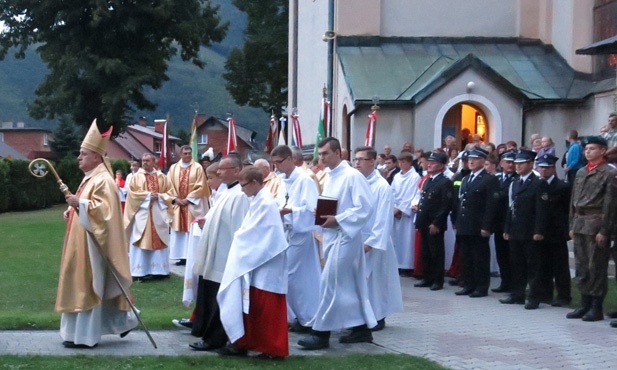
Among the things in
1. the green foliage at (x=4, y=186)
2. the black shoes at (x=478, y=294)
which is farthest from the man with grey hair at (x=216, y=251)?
the green foliage at (x=4, y=186)

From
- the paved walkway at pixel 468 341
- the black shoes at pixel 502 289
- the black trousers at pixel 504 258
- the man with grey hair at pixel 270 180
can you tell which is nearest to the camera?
the paved walkway at pixel 468 341

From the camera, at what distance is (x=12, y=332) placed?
8.98 metres

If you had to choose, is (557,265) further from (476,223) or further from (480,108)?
(480,108)

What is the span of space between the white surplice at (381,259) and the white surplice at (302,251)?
62 cm

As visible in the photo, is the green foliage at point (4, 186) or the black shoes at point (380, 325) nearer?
the black shoes at point (380, 325)

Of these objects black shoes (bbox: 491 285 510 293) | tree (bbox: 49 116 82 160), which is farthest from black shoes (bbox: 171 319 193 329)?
tree (bbox: 49 116 82 160)

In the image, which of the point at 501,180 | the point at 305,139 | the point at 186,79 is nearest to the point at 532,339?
the point at 501,180

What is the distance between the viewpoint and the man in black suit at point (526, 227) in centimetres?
1125

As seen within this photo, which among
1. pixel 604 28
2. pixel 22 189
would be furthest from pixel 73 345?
pixel 22 189

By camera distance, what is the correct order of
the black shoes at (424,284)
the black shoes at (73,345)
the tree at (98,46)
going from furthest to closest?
the tree at (98,46) < the black shoes at (424,284) < the black shoes at (73,345)

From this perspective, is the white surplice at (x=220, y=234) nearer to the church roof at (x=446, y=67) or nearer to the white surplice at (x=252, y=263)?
the white surplice at (x=252, y=263)

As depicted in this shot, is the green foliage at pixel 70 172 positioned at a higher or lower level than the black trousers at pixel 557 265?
higher

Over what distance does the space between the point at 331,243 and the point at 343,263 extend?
0.24 meters

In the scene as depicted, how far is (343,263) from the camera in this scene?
8859 millimetres
